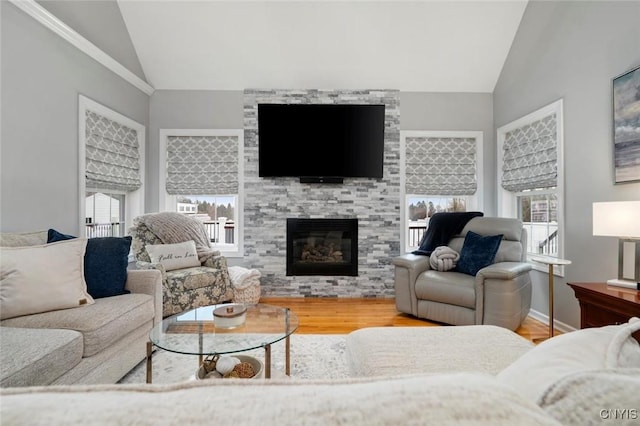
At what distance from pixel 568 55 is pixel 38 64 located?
475cm

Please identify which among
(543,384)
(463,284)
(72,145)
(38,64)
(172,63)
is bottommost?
(463,284)

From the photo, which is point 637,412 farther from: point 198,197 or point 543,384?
point 198,197

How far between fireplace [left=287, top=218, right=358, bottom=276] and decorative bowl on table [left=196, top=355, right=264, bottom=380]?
94.6 inches

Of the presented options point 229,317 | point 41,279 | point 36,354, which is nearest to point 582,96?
point 229,317

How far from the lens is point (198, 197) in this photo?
13.9 ft

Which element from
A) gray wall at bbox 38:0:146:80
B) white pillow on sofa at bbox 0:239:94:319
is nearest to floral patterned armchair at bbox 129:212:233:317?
white pillow on sofa at bbox 0:239:94:319

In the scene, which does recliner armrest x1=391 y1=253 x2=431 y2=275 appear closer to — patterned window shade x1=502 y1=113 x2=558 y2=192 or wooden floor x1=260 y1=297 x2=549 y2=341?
wooden floor x1=260 y1=297 x2=549 y2=341

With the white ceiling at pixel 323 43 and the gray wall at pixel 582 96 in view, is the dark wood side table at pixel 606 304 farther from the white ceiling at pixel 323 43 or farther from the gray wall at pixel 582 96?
the white ceiling at pixel 323 43

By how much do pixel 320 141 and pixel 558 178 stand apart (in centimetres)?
265

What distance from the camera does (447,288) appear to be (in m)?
2.79

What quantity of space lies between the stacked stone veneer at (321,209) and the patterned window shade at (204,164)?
8.9 inches

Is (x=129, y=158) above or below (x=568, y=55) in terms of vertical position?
below

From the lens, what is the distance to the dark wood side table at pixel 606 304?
5.79 feet

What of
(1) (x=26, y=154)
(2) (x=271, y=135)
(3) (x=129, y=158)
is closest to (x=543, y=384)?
(1) (x=26, y=154)
